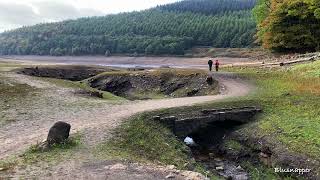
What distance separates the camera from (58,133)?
85.1 ft

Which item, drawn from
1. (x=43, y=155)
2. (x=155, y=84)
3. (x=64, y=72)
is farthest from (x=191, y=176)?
(x=64, y=72)

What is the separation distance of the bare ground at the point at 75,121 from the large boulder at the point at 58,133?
53.9 inches

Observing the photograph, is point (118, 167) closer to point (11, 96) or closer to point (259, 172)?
point (259, 172)

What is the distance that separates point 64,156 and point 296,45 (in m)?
61.8

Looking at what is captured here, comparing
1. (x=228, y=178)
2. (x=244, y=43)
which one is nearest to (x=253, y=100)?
(x=228, y=178)

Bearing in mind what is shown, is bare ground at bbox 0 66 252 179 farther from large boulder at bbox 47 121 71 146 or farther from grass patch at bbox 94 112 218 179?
→ large boulder at bbox 47 121 71 146

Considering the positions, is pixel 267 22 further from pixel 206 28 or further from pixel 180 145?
pixel 206 28

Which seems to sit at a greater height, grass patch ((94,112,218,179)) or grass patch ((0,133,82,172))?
grass patch ((0,133,82,172))

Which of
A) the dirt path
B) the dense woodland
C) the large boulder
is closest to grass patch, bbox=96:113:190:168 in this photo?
the dirt path

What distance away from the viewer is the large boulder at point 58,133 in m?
25.7

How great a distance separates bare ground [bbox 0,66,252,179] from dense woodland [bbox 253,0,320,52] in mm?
29346

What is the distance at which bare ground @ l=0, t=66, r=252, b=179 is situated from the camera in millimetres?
22141

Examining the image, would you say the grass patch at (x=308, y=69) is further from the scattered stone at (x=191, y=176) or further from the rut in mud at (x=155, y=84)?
the scattered stone at (x=191, y=176)

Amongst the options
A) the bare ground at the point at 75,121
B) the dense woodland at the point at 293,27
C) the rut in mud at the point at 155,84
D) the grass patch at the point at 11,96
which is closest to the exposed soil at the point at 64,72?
the rut in mud at the point at 155,84
